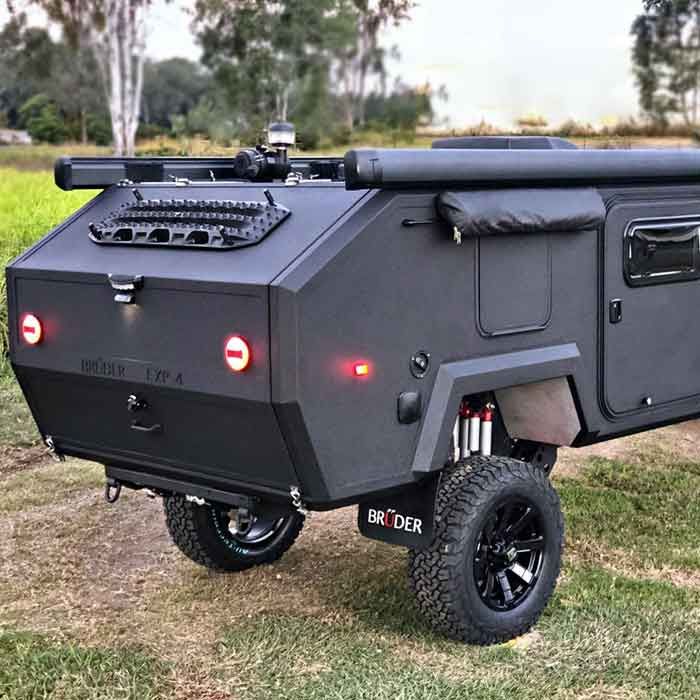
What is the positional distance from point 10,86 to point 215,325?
32.3 meters

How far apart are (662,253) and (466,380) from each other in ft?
4.67

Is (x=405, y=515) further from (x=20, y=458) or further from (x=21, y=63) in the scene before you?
(x=21, y=63)

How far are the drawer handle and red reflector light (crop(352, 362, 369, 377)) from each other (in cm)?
81

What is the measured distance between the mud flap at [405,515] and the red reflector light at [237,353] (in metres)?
0.76

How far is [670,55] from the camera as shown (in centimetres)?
1050

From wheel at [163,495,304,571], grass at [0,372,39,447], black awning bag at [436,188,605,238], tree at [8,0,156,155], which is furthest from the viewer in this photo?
tree at [8,0,156,155]

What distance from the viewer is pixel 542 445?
18.0ft

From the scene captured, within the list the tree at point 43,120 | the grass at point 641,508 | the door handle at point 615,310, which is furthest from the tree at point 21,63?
the door handle at point 615,310

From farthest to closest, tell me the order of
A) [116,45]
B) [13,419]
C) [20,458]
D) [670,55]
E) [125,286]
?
[116,45], [670,55], [13,419], [20,458], [125,286]

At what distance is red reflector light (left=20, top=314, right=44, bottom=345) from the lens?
15.7 ft

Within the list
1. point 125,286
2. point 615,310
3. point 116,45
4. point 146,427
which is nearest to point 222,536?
point 146,427

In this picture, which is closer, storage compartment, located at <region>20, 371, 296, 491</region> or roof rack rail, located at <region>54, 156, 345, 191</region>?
storage compartment, located at <region>20, 371, 296, 491</region>

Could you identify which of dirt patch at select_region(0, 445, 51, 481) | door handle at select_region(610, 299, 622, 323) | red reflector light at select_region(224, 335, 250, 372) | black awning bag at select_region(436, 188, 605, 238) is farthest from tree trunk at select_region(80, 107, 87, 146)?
red reflector light at select_region(224, 335, 250, 372)

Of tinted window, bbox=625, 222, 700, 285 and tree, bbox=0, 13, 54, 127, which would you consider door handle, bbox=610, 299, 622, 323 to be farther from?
tree, bbox=0, 13, 54, 127
